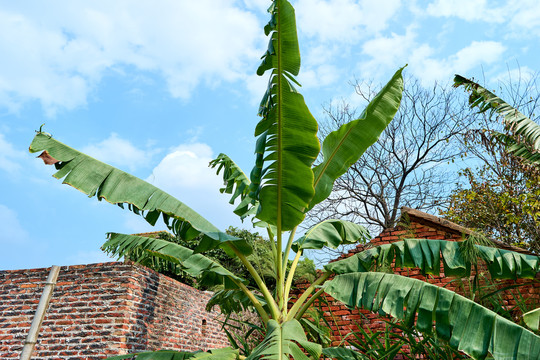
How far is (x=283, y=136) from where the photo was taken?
382 centimetres

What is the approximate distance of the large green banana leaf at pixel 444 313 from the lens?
361cm

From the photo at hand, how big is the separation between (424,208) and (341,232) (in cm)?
836

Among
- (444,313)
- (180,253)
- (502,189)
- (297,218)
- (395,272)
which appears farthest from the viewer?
(502,189)

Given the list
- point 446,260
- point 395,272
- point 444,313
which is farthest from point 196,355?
point 395,272

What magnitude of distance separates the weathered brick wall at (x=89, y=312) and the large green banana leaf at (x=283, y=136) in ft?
10.1

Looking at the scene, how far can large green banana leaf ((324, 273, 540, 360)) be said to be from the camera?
361cm

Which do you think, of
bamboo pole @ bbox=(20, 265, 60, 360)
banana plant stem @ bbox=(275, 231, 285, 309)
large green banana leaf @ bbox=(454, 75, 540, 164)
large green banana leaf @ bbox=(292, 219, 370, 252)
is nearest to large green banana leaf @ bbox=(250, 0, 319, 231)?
banana plant stem @ bbox=(275, 231, 285, 309)

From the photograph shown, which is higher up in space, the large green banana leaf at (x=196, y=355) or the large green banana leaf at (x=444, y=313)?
the large green banana leaf at (x=444, y=313)

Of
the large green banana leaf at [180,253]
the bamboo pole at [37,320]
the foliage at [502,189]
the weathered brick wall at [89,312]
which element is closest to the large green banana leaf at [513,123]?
the foliage at [502,189]

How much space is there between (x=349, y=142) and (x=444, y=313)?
1820 millimetres

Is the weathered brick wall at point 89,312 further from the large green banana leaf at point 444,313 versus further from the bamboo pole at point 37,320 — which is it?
the large green banana leaf at point 444,313

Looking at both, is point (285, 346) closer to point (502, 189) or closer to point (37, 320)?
point (37, 320)

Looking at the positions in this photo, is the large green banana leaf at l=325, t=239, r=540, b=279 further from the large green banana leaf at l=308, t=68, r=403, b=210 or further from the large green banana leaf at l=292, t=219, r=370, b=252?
the large green banana leaf at l=308, t=68, r=403, b=210

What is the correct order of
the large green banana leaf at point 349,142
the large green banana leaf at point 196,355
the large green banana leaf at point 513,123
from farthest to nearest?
the large green banana leaf at point 513,123 < the large green banana leaf at point 349,142 < the large green banana leaf at point 196,355
